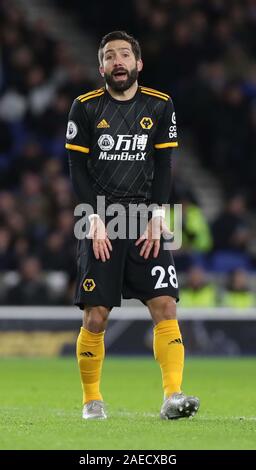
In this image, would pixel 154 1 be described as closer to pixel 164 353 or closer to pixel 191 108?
pixel 191 108

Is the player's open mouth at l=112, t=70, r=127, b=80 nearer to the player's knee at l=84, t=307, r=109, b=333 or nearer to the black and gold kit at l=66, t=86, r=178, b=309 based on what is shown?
the black and gold kit at l=66, t=86, r=178, b=309

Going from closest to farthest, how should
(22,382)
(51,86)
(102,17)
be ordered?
(22,382), (51,86), (102,17)

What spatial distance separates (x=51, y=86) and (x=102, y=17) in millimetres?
2064

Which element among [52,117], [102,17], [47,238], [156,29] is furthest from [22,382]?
[102,17]

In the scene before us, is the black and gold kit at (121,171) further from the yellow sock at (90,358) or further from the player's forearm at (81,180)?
the yellow sock at (90,358)

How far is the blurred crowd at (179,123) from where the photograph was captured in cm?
1548

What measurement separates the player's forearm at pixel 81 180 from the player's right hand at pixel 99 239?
12 centimetres

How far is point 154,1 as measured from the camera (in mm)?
18953

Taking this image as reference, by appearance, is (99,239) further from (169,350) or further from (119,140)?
(169,350)

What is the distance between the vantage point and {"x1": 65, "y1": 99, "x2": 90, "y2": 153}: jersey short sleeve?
718cm

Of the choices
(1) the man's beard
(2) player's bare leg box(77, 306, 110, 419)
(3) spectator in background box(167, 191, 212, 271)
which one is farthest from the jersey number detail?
(3) spectator in background box(167, 191, 212, 271)

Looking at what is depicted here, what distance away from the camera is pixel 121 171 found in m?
7.19

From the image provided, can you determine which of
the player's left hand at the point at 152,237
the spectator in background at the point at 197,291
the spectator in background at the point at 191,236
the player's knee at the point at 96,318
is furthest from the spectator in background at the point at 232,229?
the player's knee at the point at 96,318

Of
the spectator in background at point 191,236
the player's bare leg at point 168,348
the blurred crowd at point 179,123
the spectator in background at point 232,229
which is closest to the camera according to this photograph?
the player's bare leg at point 168,348
